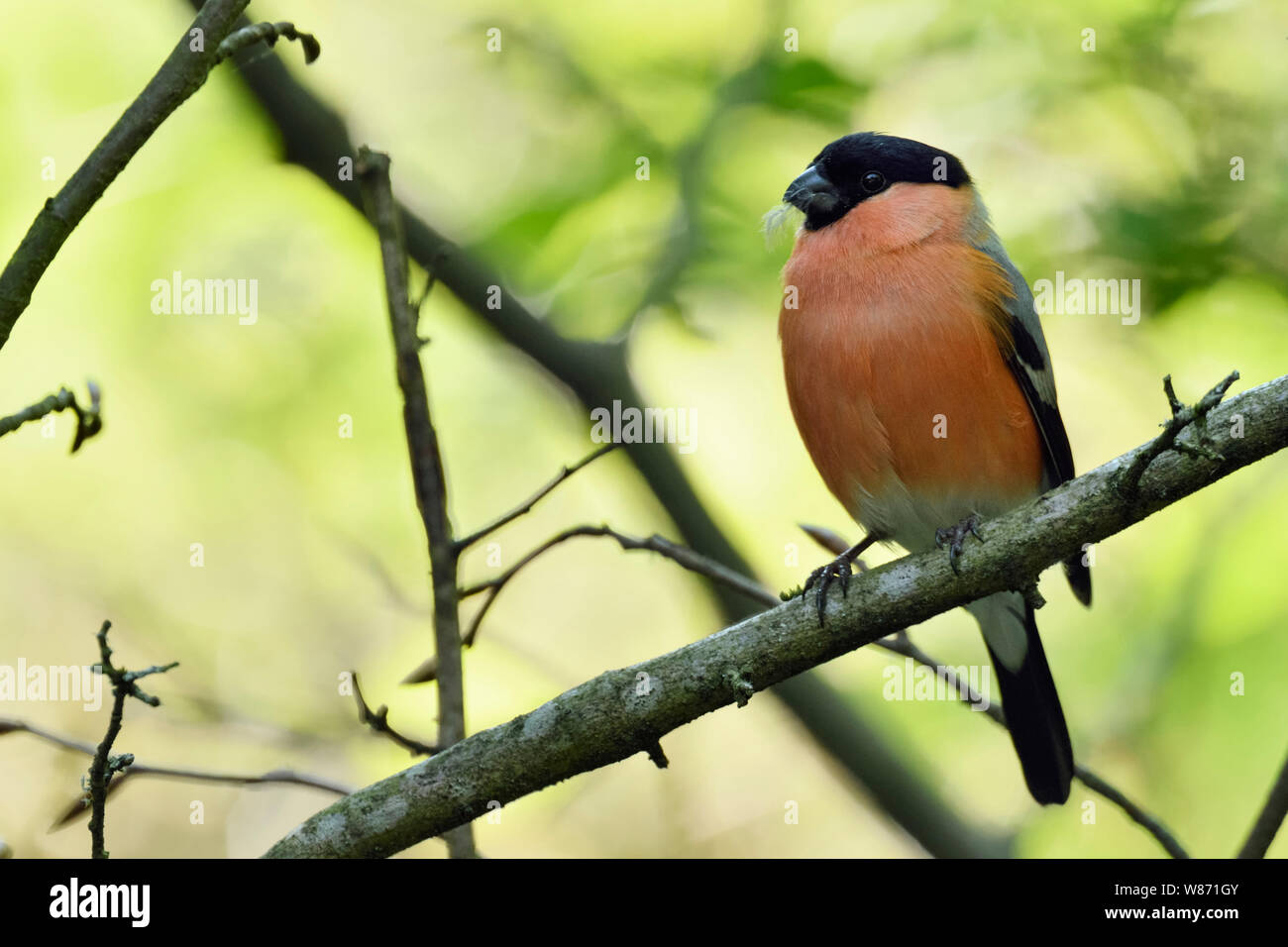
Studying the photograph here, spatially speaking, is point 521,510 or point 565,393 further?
point 565,393

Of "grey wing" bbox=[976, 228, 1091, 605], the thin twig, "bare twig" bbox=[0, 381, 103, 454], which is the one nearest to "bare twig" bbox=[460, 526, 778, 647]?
the thin twig

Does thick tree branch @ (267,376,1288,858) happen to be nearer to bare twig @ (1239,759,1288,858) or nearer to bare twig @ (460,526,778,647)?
bare twig @ (460,526,778,647)

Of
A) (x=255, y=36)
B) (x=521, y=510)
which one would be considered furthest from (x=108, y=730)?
(x=255, y=36)

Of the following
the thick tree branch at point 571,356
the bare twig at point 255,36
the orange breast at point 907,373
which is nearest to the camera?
the bare twig at point 255,36

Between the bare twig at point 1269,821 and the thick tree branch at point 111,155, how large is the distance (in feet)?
10.2

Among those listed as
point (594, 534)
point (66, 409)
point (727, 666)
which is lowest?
point (727, 666)

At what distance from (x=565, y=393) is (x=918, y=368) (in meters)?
1.50

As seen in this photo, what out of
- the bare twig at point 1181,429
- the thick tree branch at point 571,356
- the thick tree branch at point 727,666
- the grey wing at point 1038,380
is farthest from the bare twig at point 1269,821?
the thick tree branch at point 571,356

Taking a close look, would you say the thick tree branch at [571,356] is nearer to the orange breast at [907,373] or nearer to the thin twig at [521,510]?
the orange breast at [907,373]

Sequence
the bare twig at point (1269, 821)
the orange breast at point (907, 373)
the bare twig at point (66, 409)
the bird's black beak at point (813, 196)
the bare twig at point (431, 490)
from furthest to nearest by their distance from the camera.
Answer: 1. the bird's black beak at point (813, 196)
2. the orange breast at point (907, 373)
3. the bare twig at point (1269, 821)
4. the bare twig at point (431, 490)
5. the bare twig at point (66, 409)

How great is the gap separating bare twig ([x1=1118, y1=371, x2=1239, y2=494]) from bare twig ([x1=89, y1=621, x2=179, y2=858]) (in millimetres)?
2076

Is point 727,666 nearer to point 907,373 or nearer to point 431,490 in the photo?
point 431,490

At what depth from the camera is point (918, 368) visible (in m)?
4.53

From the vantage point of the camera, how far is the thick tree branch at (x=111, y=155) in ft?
7.39
